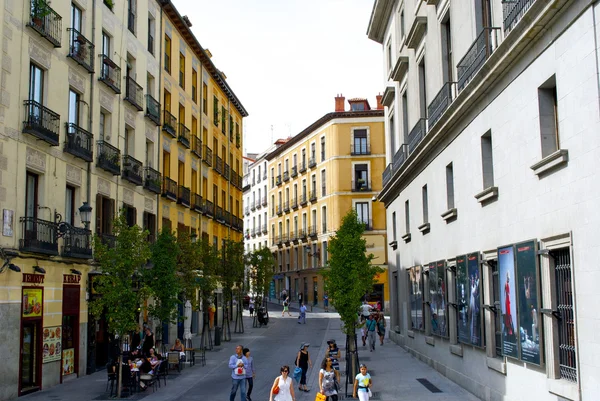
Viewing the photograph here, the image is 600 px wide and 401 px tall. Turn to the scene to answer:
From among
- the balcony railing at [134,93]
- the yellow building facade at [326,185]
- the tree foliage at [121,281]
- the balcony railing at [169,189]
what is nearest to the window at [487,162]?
the tree foliage at [121,281]

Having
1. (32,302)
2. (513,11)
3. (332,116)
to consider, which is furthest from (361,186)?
(513,11)

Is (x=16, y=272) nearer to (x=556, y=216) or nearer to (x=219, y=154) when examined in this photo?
(x=556, y=216)

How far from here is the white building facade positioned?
1177cm

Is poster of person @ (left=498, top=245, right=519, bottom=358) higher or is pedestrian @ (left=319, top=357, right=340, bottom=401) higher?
poster of person @ (left=498, top=245, right=519, bottom=358)

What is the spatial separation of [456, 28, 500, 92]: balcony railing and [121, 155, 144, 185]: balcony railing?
14431 millimetres

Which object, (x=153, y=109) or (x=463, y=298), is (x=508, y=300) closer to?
(x=463, y=298)

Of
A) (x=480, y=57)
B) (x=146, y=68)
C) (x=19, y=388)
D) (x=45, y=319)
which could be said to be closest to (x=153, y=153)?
(x=146, y=68)

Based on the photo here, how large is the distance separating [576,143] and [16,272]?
14855 millimetres

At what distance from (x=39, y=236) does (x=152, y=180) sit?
11.3m

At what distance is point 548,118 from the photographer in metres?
13.5

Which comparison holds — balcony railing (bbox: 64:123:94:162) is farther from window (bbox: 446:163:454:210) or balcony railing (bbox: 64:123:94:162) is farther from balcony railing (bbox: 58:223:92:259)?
window (bbox: 446:163:454:210)

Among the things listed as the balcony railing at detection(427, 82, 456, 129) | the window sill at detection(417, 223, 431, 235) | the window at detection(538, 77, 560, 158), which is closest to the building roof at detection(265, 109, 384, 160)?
the window sill at detection(417, 223, 431, 235)

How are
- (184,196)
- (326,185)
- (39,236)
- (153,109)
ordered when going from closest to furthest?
1. (39,236)
2. (153,109)
3. (184,196)
4. (326,185)

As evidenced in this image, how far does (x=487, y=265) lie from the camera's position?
17297 millimetres
